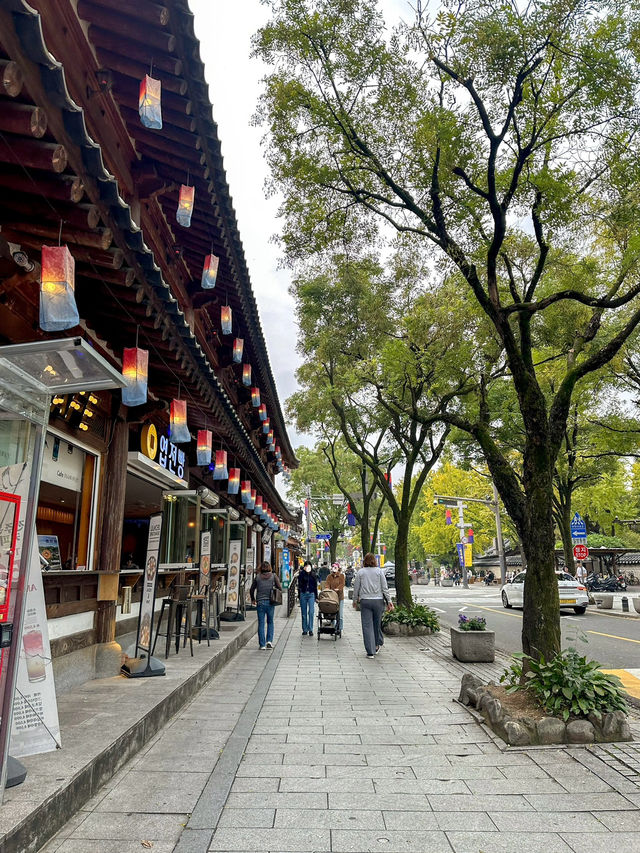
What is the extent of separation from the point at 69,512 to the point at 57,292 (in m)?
4.01

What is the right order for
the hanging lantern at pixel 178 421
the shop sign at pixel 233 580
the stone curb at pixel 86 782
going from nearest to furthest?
the stone curb at pixel 86 782 < the hanging lantern at pixel 178 421 < the shop sign at pixel 233 580

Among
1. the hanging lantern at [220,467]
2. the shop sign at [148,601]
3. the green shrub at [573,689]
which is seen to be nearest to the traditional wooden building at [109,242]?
the shop sign at [148,601]

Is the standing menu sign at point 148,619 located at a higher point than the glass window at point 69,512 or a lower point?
lower

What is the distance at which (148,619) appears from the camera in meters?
7.64

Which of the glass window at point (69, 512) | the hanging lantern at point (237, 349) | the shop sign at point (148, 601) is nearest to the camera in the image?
the glass window at point (69, 512)

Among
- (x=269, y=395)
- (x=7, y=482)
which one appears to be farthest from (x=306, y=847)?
(x=269, y=395)

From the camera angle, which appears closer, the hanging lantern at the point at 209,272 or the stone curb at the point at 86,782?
the stone curb at the point at 86,782

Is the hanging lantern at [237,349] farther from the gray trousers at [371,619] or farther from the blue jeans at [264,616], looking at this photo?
the gray trousers at [371,619]

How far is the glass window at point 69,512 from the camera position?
22.3 feet

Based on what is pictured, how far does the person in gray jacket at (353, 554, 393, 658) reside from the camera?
1036 centimetres

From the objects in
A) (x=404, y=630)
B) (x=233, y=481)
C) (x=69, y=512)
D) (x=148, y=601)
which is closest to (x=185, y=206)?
(x=69, y=512)

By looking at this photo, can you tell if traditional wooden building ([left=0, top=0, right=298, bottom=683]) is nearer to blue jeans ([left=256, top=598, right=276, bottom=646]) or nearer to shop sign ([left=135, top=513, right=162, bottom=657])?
shop sign ([left=135, top=513, right=162, bottom=657])

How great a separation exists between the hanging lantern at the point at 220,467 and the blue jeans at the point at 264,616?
8.49ft

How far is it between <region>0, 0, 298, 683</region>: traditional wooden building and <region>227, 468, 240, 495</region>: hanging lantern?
2.44 metres
